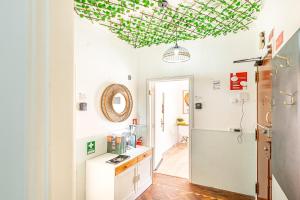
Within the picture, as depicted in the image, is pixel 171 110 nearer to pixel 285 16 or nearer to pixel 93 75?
pixel 93 75

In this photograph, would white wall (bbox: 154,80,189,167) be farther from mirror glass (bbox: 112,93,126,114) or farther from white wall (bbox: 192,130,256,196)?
mirror glass (bbox: 112,93,126,114)

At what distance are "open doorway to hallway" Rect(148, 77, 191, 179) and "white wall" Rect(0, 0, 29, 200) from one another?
2924 millimetres

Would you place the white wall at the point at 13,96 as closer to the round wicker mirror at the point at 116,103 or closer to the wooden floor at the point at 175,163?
the round wicker mirror at the point at 116,103

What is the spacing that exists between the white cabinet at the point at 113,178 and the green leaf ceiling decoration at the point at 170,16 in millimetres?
2083

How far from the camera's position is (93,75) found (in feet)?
8.35

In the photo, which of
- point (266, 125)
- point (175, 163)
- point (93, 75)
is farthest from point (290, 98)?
point (175, 163)

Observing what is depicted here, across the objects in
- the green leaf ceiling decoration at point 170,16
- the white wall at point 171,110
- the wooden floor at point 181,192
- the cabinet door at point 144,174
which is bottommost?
the wooden floor at point 181,192

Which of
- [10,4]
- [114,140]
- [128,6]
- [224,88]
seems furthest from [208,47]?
[10,4]

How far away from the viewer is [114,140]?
8.96 feet

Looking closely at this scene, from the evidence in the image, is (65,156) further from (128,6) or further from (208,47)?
(208,47)

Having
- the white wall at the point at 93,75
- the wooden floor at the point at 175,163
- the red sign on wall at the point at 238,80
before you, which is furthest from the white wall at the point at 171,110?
the red sign on wall at the point at 238,80

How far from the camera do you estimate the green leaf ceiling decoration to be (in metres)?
2.12

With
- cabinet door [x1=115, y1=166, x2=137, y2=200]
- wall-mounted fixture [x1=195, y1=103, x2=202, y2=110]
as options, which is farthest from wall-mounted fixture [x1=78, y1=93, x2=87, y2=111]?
wall-mounted fixture [x1=195, y1=103, x2=202, y2=110]

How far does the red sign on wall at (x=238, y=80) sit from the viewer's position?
108 inches
